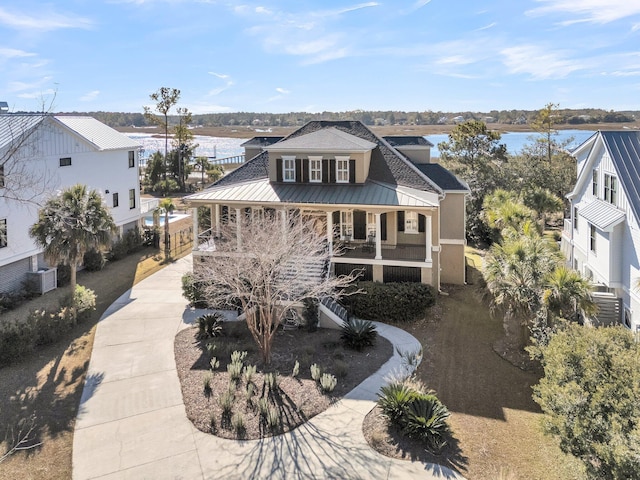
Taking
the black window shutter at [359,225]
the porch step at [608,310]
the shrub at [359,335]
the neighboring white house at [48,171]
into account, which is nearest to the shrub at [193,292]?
the neighboring white house at [48,171]

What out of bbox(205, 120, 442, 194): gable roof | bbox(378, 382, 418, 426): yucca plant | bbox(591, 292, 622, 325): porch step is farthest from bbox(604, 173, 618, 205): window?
bbox(378, 382, 418, 426): yucca plant

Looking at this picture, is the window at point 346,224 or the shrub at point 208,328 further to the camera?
the window at point 346,224

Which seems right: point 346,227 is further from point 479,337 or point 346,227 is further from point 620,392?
point 620,392

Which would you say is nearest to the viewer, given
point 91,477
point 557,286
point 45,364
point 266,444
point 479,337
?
point 91,477

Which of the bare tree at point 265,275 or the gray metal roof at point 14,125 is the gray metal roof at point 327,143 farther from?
the gray metal roof at point 14,125

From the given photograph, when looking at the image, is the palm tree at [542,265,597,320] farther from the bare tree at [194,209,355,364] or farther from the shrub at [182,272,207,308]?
the shrub at [182,272,207,308]

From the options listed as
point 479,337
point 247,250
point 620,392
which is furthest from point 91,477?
point 479,337

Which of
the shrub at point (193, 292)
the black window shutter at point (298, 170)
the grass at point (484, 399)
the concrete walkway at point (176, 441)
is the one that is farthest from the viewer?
the black window shutter at point (298, 170)
